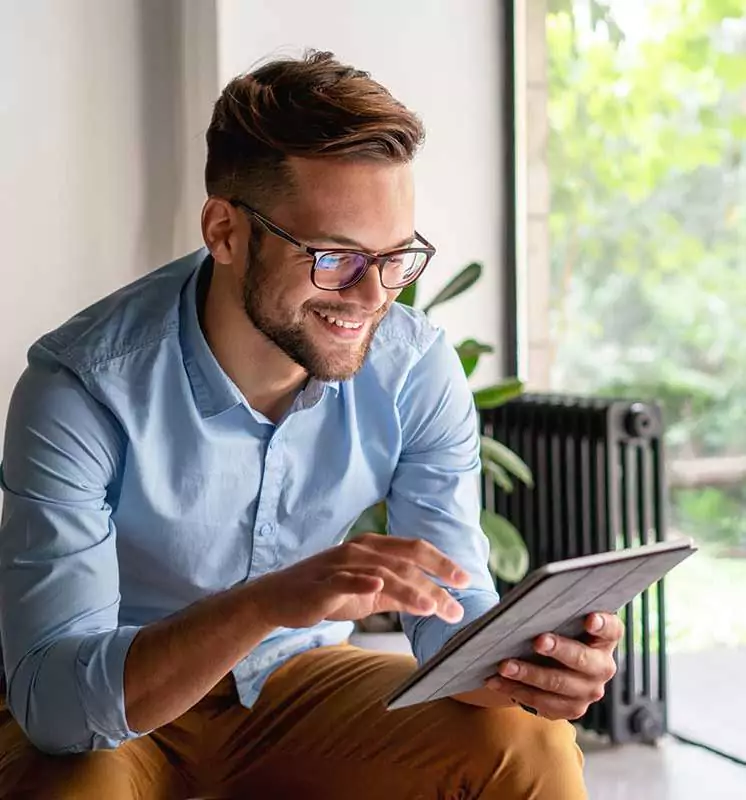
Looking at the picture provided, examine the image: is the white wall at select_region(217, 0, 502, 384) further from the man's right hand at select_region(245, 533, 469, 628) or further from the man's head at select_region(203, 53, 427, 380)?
the man's right hand at select_region(245, 533, 469, 628)

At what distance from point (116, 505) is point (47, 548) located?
0.16m

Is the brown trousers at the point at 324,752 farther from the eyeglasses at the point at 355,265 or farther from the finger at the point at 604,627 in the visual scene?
the eyeglasses at the point at 355,265

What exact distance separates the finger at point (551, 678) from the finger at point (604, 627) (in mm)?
50

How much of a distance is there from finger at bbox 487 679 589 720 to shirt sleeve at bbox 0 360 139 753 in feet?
1.35

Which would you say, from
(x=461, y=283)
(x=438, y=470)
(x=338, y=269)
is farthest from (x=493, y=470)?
(x=338, y=269)

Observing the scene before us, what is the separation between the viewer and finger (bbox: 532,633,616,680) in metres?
1.35

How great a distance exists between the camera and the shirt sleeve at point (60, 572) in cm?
138

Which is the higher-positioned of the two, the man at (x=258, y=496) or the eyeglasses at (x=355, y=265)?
the eyeglasses at (x=355, y=265)

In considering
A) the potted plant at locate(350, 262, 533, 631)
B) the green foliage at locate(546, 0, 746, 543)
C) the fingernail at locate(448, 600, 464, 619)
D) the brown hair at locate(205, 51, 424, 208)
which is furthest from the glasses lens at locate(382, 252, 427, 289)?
the green foliage at locate(546, 0, 746, 543)

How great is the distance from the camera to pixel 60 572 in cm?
144

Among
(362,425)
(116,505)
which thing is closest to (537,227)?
(362,425)

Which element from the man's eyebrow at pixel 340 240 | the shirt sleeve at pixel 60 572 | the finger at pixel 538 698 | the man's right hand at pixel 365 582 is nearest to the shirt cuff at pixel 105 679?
the shirt sleeve at pixel 60 572

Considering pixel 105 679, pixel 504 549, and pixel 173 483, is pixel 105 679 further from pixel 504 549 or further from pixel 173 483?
pixel 504 549

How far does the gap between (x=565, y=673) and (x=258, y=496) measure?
0.48m
